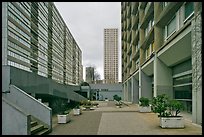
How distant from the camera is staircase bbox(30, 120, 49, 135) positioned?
1176 cm

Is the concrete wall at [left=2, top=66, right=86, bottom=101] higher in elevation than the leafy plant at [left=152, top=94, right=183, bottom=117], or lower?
higher

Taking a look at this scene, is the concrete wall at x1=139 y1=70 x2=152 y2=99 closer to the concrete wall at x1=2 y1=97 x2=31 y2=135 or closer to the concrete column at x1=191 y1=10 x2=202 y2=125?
the concrete column at x1=191 y1=10 x2=202 y2=125

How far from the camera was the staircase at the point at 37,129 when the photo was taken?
11.8 meters

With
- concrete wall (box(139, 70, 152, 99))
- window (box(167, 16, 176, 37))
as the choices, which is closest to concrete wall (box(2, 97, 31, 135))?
window (box(167, 16, 176, 37))

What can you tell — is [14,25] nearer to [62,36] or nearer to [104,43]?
[62,36]

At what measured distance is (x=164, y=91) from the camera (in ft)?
92.3

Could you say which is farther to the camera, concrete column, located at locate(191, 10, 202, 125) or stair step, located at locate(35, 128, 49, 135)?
concrete column, located at locate(191, 10, 202, 125)

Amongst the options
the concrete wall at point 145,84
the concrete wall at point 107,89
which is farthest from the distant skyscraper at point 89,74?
the concrete wall at point 145,84

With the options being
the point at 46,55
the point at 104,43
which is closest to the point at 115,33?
the point at 104,43

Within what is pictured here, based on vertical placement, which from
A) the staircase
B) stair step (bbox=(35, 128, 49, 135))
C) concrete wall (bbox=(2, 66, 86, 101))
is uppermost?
concrete wall (bbox=(2, 66, 86, 101))

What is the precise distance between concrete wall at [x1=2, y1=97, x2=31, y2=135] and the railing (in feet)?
8.44

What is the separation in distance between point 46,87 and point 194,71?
31.3 feet

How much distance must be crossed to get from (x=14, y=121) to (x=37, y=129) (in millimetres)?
1577

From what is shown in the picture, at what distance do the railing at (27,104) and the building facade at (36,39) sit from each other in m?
16.9
